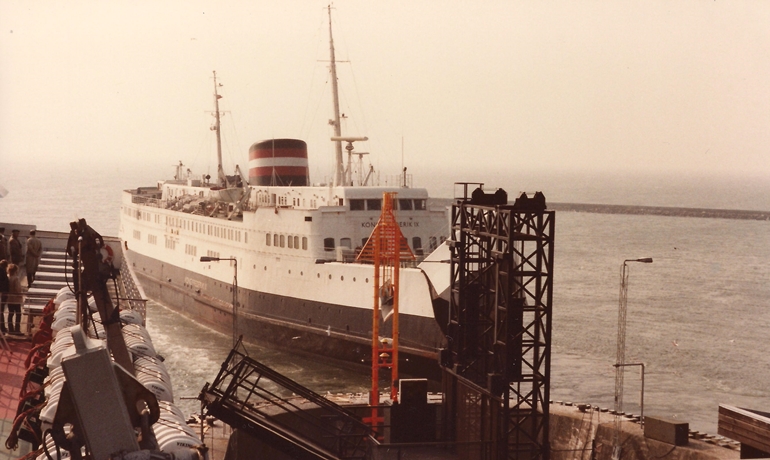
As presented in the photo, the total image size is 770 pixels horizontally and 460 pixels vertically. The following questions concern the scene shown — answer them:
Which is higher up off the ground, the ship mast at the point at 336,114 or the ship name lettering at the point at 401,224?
the ship mast at the point at 336,114

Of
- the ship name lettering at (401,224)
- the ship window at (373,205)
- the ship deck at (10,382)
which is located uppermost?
the ship window at (373,205)

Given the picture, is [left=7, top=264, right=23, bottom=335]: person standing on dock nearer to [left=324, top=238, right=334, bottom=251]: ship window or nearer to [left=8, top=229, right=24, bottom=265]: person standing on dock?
[left=8, top=229, right=24, bottom=265]: person standing on dock

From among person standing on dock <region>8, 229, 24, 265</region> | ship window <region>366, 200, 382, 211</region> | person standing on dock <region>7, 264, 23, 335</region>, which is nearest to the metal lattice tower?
person standing on dock <region>7, 264, 23, 335</region>

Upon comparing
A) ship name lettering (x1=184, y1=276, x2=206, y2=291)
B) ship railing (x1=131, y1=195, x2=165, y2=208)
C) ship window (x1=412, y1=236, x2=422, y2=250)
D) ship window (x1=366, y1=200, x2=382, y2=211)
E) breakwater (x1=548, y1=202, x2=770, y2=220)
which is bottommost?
breakwater (x1=548, y1=202, x2=770, y2=220)

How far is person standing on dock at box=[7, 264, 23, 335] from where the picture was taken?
59.4ft

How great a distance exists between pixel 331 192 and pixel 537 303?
65.1ft

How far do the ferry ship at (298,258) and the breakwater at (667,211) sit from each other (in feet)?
312

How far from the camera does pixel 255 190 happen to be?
3978 cm

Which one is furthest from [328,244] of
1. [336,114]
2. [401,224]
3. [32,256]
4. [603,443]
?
[603,443]

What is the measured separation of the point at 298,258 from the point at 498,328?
708 inches

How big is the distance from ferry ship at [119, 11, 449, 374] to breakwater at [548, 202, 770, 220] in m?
95.0

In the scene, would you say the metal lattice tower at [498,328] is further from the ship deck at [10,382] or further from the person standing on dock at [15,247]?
the person standing on dock at [15,247]

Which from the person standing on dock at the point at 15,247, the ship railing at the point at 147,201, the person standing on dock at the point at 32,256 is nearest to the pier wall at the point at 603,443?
the person standing on dock at the point at 32,256

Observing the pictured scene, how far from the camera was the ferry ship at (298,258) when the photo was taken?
28902 mm
